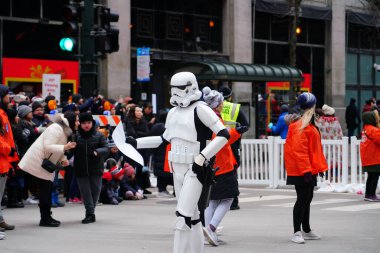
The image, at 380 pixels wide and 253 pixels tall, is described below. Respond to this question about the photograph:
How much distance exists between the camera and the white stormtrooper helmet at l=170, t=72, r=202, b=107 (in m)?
8.88

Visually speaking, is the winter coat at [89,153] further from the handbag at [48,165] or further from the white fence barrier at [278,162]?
the white fence barrier at [278,162]

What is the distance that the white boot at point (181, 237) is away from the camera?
8508mm

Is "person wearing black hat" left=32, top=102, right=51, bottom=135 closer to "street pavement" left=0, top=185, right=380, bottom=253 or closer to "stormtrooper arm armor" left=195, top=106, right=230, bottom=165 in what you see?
"street pavement" left=0, top=185, right=380, bottom=253

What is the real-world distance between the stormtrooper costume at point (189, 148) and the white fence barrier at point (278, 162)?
986 centimetres

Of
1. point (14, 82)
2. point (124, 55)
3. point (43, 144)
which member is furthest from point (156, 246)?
point (124, 55)

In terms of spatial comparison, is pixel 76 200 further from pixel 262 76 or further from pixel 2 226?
pixel 262 76

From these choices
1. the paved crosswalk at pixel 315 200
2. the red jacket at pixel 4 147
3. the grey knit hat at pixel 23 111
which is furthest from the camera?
the grey knit hat at pixel 23 111

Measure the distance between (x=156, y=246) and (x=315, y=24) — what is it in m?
27.5

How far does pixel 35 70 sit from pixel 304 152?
15.5 metres

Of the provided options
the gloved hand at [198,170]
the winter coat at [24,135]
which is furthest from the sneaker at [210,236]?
the winter coat at [24,135]

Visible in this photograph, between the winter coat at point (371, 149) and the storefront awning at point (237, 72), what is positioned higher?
the storefront awning at point (237, 72)

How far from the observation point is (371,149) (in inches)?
615

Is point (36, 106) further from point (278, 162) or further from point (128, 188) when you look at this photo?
point (278, 162)

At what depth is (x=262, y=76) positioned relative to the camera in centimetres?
2589
